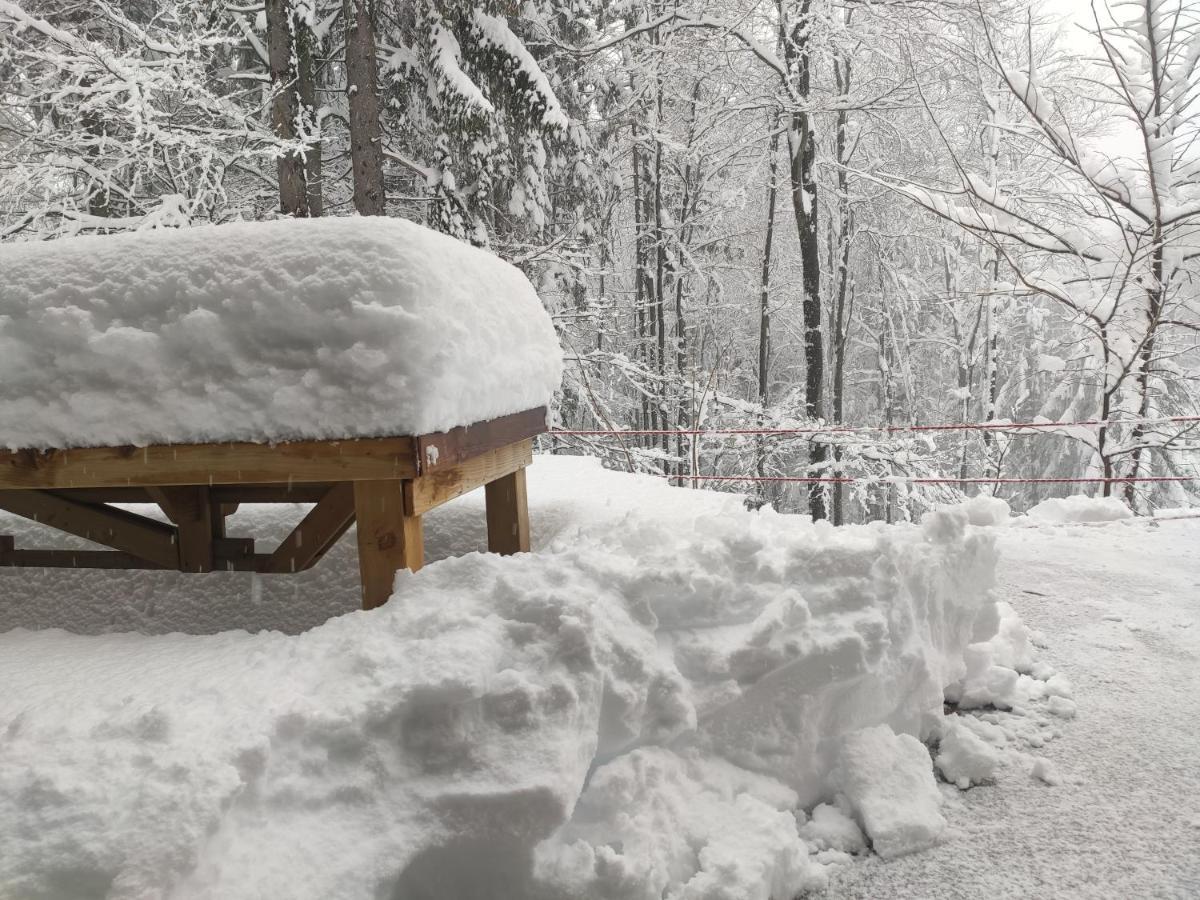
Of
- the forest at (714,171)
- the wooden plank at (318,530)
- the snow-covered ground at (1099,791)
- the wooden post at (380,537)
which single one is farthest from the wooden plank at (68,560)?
the forest at (714,171)

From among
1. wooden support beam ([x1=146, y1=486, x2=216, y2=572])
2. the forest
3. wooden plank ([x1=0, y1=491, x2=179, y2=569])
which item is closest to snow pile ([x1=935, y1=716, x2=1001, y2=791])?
wooden support beam ([x1=146, y1=486, x2=216, y2=572])

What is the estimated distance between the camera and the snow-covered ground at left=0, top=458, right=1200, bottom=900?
1.42m

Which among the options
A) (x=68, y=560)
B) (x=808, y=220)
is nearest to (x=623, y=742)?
(x=68, y=560)

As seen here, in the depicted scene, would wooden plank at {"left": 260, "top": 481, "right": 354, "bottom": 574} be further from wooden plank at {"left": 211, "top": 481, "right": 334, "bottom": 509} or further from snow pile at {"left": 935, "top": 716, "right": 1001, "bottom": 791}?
snow pile at {"left": 935, "top": 716, "right": 1001, "bottom": 791}

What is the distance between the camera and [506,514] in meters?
3.39

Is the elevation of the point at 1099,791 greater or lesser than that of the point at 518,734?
lesser

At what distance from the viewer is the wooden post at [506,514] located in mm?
3365

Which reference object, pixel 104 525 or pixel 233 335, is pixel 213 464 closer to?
pixel 233 335

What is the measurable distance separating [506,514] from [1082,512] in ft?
14.6

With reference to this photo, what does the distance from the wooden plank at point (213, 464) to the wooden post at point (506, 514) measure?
127 cm

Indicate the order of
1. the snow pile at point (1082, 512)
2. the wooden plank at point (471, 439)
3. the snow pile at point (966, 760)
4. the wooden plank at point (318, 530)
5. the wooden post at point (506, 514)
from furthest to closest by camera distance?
the snow pile at point (1082, 512) < the wooden post at point (506, 514) < the wooden plank at point (318, 530) < the snow pile at point (966, 760) < the wooden plank at point (471, 439)

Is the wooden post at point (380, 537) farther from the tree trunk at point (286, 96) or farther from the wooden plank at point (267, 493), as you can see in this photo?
the tree trunk at point (286, 96)

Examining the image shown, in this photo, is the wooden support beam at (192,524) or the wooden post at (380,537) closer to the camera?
the wooden post at (380,537)

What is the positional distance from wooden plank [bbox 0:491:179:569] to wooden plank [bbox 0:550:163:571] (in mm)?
88
